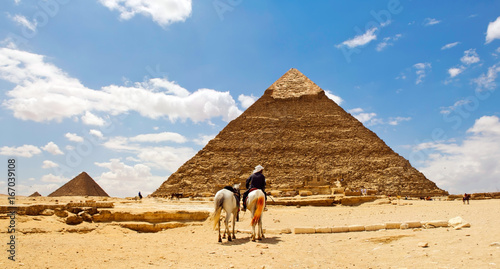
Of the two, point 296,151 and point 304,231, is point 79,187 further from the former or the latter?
point 296,151

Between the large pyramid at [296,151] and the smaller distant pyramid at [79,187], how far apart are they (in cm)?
2117

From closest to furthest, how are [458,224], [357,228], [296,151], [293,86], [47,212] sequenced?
[458,224]
[357,228]
[47,212]
[296,151]
[293,86]

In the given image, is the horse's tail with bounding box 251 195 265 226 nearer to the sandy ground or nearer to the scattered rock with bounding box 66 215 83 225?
the sandy ground

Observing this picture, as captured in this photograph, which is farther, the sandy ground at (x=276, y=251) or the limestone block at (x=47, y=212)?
the limestone block at (x=47, y=212)

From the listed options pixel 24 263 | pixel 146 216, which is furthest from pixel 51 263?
pixel 146 216

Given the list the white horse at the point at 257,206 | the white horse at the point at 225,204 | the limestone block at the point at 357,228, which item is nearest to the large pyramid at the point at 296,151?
the limestone block at the point at 357,228

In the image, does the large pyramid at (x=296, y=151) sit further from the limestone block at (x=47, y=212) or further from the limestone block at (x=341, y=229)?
the limestone block at (x=341, y=229)

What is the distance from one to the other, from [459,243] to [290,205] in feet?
41.1

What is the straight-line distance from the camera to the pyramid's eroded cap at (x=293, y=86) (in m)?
95.5

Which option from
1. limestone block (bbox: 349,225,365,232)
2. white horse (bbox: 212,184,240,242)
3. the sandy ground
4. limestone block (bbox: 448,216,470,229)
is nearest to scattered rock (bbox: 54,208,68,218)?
the sandy ground

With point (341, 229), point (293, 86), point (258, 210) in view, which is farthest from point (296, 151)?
point (258, 210)

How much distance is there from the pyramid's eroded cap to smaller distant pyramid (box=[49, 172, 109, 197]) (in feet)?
190

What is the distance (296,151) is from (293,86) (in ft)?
75.4

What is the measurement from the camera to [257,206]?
22.7 feet
